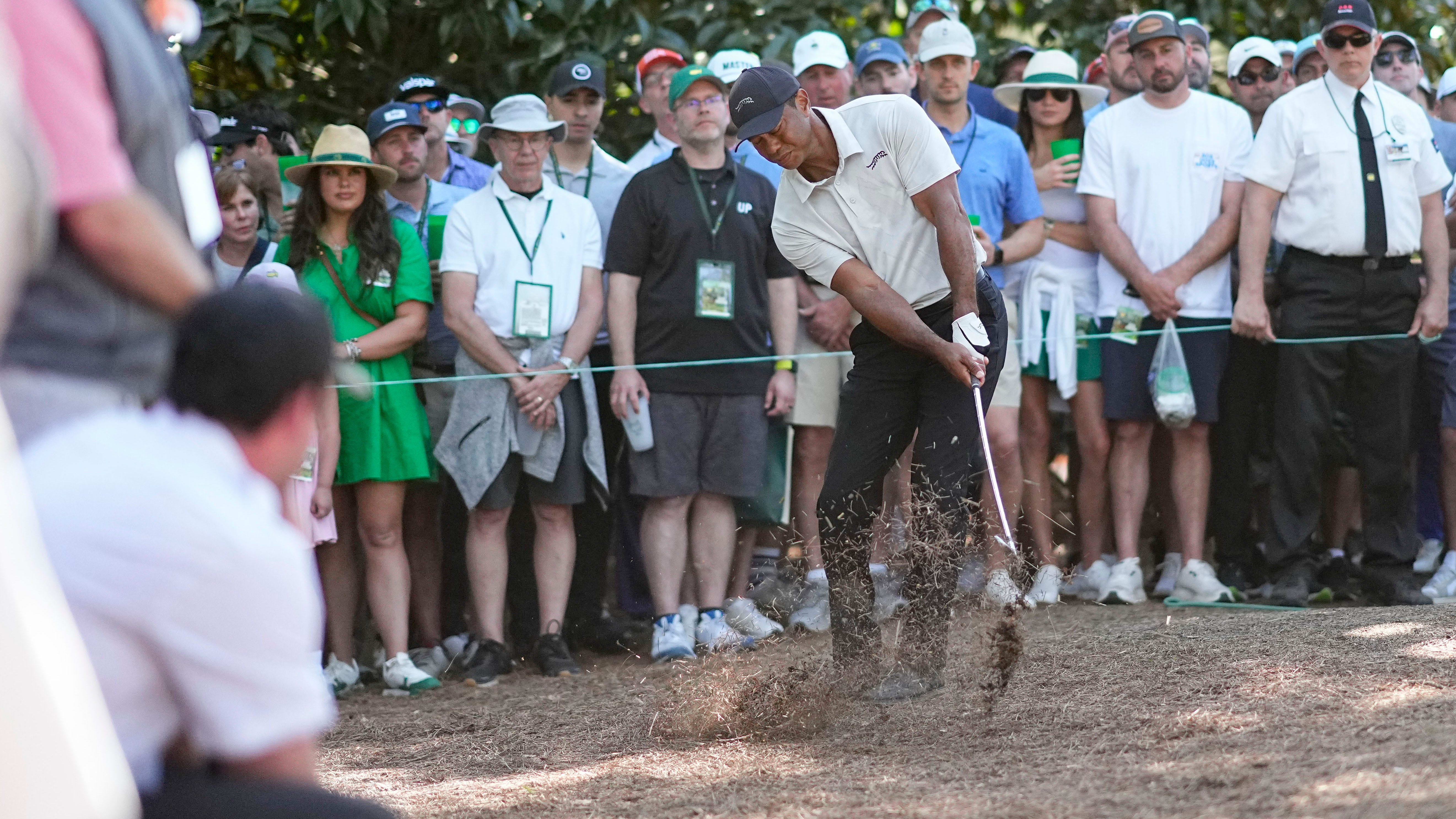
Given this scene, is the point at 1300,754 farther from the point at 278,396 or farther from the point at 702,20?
the point at 702,20

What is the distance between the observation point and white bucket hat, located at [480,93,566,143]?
6715 mm

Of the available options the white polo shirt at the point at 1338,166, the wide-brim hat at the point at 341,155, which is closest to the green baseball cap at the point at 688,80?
the wide-brim hat at the point at 341,155

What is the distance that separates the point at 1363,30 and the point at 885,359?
305cm

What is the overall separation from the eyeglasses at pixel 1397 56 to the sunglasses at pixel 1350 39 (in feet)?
3.48

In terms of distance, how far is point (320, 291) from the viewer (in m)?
6.41

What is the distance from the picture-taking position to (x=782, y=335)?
22.9 feet

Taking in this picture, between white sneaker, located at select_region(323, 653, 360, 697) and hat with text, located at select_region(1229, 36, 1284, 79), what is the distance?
529cm

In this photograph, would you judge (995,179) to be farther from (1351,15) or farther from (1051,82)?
(1351,15)

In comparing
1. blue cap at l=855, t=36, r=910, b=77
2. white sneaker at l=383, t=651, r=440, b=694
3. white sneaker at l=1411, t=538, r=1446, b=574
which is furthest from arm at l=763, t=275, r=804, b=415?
white sneaker at l=1411, t=538, r=1446, b=574

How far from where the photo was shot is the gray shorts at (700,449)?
6.75 meters

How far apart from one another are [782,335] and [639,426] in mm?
779

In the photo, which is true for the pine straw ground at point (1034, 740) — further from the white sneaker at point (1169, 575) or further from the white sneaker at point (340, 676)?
the white sneaker at point (1169, 575)

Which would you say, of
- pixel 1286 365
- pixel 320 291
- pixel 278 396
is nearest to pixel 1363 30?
pixel 1286 365

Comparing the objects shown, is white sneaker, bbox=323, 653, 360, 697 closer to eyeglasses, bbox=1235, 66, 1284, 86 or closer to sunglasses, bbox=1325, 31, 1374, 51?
sunglasses, bbox=1325, 31, 1374, 51
